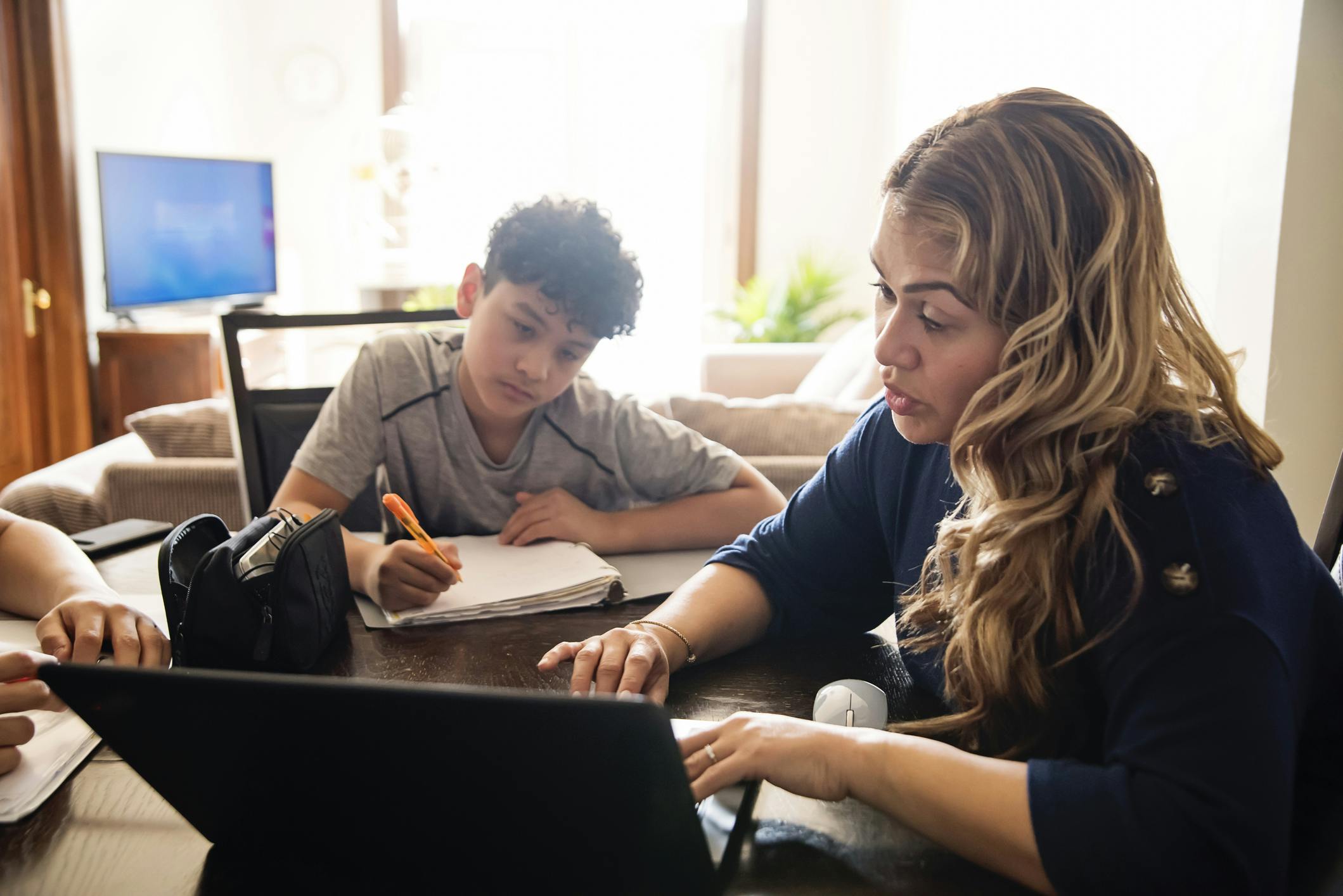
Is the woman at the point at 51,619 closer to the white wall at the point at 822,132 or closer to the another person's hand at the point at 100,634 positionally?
the another person's hand at the point at 100,634

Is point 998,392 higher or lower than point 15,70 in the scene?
lower

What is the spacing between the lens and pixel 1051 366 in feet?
2.35

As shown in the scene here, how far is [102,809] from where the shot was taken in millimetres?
685

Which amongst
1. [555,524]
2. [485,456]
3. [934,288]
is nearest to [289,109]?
[485,456]

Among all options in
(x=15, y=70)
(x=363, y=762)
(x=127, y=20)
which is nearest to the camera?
(x=363, y=762)

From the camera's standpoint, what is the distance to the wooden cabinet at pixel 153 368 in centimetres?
433

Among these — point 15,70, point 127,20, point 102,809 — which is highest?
point 127,20

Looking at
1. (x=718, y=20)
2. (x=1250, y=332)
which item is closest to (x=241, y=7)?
(x=718, y=20)

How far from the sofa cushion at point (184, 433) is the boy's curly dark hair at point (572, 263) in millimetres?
935

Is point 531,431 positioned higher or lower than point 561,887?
higher

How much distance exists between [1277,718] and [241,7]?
635 centimetres

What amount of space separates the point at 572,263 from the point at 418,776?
3.28ft

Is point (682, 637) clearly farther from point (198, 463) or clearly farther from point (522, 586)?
point (198, 463)

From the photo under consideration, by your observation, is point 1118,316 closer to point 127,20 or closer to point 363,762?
point 363,762
